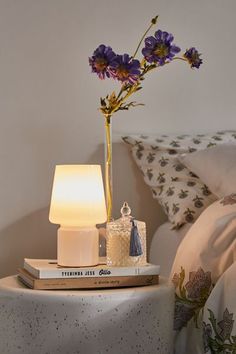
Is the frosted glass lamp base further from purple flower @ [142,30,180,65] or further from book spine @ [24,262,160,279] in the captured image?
purple flower @ [142,30,180,65]

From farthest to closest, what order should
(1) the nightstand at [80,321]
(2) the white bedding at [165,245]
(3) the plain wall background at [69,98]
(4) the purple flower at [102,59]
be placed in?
(3) the plain wall background at [69,98]
(2) the white bedding at [165,245]
(4) the purple flower at [102,59]
(1) the nightstand at [80,321]

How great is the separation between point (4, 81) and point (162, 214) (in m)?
0.67

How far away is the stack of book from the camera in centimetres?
163

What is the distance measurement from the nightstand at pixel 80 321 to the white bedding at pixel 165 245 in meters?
0.43

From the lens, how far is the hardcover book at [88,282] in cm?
162

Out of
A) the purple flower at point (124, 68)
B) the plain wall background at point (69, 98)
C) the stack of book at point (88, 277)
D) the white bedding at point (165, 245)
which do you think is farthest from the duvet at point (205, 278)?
the plain wall background at point (69, 98)

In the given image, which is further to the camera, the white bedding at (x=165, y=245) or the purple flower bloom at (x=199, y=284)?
the white bedding at (x=165, y=245)

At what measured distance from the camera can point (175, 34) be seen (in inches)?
92.9

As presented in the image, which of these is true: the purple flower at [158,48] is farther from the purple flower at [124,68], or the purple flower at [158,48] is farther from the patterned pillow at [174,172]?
the patterned pillow at [174,172]

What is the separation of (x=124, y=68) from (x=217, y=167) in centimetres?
40

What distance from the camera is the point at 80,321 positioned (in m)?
1.56

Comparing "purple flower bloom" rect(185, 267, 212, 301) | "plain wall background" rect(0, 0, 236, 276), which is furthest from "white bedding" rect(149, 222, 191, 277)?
"purple flower bloom" rect(185, 267, 212, 301)

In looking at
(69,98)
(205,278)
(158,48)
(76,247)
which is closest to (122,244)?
(76,247)

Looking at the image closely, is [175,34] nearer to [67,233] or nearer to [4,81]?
[4,81]
